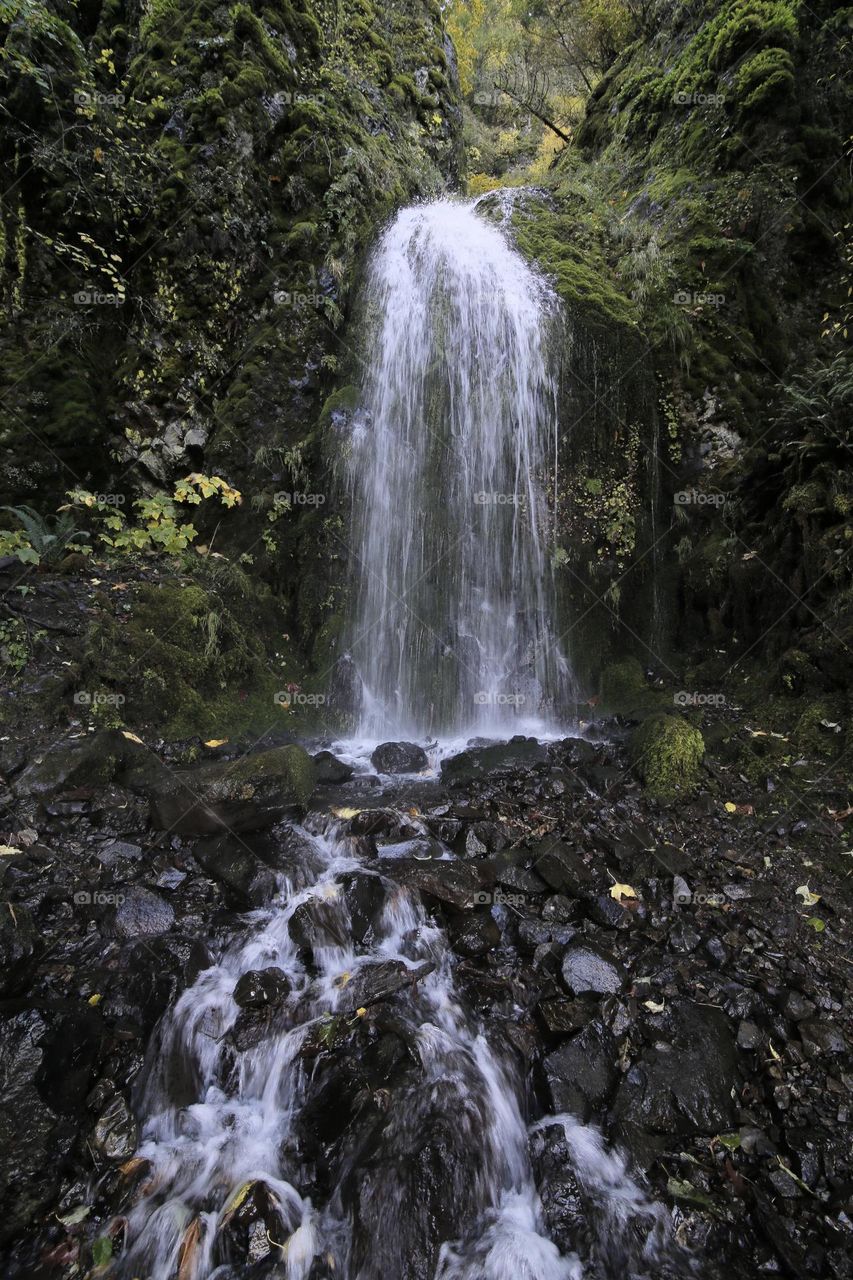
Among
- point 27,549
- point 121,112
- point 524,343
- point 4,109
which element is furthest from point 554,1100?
point 121,112

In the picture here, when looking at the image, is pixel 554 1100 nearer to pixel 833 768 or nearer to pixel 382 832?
pixel 382 832

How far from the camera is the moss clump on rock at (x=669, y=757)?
5449mm

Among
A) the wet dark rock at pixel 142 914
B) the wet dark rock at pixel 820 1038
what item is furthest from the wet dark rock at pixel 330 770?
the wet dark rock at pixel 820 1038

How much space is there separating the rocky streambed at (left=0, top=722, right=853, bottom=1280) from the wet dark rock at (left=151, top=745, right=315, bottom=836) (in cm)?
2

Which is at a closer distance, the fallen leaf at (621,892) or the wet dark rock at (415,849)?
the fallen leaf at (621,892)

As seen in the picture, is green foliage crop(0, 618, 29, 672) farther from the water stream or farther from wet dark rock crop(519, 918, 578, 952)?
wet dark rock crop(519, 918, 578, 952)

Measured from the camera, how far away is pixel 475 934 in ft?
13.0

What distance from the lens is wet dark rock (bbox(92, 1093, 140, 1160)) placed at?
2771mm

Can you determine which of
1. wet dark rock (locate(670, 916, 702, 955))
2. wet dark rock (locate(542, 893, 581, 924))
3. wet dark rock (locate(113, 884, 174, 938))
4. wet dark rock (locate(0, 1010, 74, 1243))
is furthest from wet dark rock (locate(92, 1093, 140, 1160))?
wet dark rock (locate(670, 916, 702, 955))

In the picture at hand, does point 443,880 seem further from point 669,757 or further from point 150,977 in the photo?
point 669,757

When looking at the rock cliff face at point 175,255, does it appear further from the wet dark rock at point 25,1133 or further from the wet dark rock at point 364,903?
the wet dark rock at point 25,1133

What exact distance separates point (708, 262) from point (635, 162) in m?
4.39

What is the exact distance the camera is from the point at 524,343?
8172 millimetres

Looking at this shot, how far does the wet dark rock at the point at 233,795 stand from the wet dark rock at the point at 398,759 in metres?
0.99
